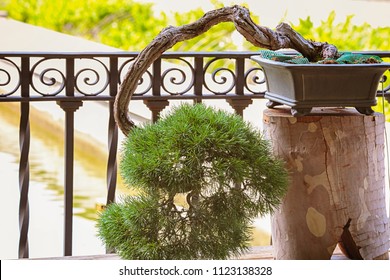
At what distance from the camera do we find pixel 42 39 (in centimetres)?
792

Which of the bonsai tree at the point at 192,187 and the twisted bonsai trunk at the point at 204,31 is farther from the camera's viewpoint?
the twisted bonsai trunk at the point at 204,31

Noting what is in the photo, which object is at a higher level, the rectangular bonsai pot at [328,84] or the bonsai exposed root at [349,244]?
the rectangular bonsai pot at [328,84]

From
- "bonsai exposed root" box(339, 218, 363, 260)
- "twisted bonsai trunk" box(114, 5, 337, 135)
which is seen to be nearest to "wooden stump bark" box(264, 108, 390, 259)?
"bonsai exposed root" box(339, 218, 363, 260)

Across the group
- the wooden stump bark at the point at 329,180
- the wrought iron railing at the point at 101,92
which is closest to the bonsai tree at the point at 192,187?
the wooden stump bark at the point at 329,180

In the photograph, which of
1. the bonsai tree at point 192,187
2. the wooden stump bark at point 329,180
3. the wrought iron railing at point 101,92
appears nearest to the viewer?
the bonsai tree at point 192,187

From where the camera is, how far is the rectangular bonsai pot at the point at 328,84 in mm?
1641

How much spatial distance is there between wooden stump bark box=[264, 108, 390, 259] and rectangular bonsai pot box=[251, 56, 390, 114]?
1.3 inches

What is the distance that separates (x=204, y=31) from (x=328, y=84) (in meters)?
0.31

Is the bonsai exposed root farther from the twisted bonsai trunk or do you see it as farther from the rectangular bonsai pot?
the twisted bonsai trunk

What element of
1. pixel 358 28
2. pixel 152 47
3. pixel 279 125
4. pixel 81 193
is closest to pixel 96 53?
pixel 152 47

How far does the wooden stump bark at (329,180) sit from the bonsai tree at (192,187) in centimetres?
10

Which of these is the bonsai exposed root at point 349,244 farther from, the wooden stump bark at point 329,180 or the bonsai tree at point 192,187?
the bonsai tree at point 192,187

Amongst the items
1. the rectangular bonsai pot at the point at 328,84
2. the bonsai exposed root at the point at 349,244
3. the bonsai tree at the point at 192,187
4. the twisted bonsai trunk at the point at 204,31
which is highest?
the twisted bonsai trunk at the point at 204,31

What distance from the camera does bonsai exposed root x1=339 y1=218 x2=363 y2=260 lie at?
172 cm
